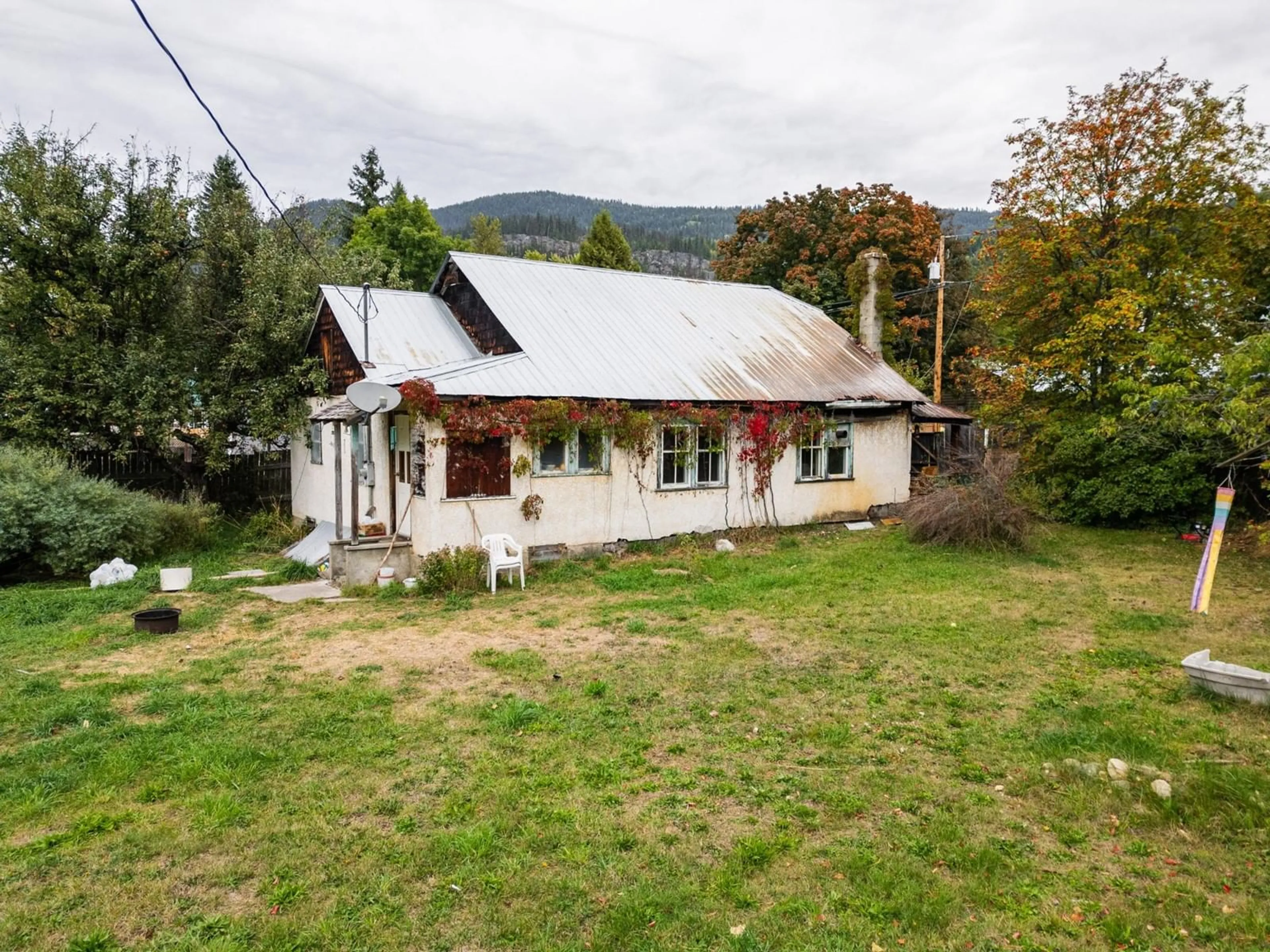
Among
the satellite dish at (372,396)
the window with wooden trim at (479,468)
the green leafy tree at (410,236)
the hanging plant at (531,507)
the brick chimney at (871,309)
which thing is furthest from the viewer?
the green leafy tree at (410,236)

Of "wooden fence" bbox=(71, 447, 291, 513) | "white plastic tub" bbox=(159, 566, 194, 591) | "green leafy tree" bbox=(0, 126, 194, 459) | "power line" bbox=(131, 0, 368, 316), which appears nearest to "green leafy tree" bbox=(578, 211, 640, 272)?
"wooden fence" bbox=(71, 447, 291, 513)

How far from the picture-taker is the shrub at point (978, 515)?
1253cm

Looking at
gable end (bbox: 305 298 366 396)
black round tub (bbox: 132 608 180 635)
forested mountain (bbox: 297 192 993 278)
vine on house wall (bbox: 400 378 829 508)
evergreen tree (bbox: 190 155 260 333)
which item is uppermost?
forested mountain (bbox: 297 192 993 278)

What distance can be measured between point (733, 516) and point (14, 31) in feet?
37.8

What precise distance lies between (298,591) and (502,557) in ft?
9.72

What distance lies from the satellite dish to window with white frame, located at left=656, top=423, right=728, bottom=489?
489 centimetres

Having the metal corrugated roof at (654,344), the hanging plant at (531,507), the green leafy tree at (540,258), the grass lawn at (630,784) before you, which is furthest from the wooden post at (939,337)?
the hanging plant at (531,507)

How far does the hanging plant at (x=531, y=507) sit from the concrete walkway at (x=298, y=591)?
2.98 meters

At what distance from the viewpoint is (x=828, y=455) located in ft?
50.1

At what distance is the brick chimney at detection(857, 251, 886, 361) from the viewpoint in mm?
17344

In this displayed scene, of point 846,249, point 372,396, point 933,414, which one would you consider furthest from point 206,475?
point 846,249

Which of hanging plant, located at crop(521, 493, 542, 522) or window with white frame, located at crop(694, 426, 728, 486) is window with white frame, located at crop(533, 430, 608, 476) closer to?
hanging plant, located at crop(521, 493, 542, 522)

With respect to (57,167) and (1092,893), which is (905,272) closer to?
(57,167)

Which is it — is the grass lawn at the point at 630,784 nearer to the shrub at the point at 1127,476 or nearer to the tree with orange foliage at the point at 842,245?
the shrub at the point at 1127,476
